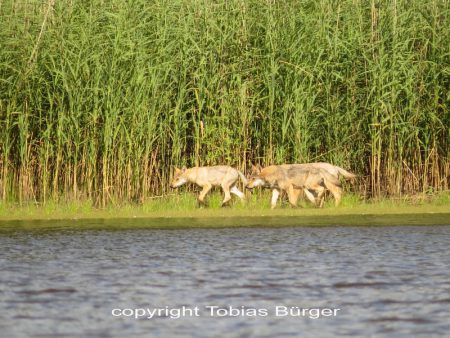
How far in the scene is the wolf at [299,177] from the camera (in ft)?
50.6

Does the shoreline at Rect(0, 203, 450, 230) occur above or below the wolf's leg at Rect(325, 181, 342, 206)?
below

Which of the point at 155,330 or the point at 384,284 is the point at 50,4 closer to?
the point at 384,284

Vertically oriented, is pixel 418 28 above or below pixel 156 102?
above

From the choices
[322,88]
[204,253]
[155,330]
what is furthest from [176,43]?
[155,330]

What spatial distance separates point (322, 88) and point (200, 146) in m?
1.90

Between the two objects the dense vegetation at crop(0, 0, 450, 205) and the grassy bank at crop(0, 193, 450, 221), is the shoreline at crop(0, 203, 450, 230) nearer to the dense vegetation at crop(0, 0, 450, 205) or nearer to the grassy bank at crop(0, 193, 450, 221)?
the grassy bank at crop(0, 193, 450, 221)

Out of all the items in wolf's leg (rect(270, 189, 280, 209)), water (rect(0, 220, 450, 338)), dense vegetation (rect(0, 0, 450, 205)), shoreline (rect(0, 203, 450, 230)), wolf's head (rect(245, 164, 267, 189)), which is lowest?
water (rect(0, 220, 450, 338))

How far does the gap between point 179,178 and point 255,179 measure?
103 cm

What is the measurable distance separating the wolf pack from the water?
63.6 inches

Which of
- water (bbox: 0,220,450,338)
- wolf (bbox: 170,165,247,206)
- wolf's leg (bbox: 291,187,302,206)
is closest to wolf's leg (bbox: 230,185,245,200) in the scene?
wolf (bbox: 170,165,247,206)

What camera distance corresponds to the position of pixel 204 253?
11.7 metres

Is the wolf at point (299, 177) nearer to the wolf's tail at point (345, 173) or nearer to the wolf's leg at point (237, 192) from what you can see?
the wolf's tail at point (345, 173)

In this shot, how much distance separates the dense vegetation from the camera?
→ 52.0 ft

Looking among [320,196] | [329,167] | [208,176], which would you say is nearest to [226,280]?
[208,176]
